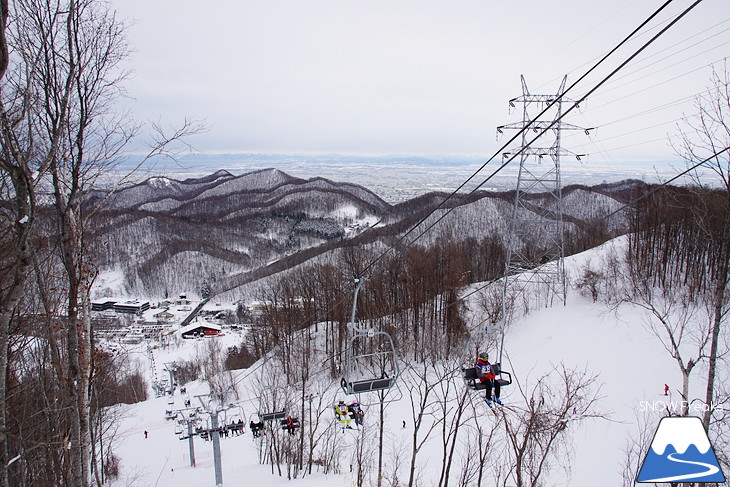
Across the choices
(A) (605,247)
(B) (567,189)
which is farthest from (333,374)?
(B) (567,189)

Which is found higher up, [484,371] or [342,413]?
[484,371]

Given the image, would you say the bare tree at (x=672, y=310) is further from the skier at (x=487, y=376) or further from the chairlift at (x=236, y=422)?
→ the chairlift at (x=236, y=422)

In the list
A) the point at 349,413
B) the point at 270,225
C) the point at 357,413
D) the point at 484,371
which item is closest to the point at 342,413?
the point at 357,413

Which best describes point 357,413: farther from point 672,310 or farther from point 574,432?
point 672,310

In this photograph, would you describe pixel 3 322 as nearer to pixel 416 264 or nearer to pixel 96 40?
pixel 96 40

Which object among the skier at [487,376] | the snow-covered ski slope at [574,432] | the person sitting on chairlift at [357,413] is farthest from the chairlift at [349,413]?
the skier at [487,376]

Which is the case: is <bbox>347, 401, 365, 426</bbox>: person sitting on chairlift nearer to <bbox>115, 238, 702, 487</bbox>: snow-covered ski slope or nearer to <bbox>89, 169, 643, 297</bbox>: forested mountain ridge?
<bbox>115, 238, 702, 487</bbox>: snow-covered ski slope
